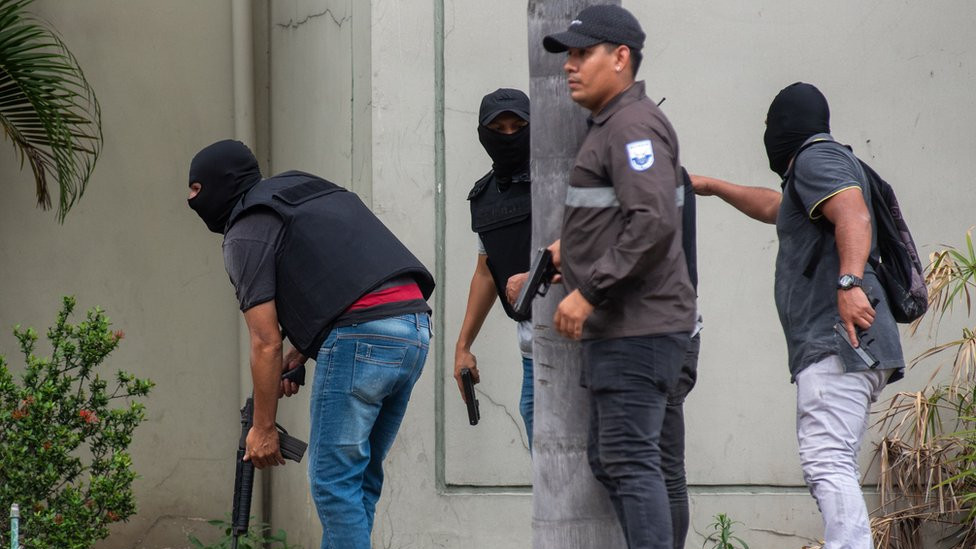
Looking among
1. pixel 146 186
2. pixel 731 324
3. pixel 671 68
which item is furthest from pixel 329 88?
pixel 731 324

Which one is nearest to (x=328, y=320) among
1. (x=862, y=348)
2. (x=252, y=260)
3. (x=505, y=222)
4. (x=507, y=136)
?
(x=252, y=260)

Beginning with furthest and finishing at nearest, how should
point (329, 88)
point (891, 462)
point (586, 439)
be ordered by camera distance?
point (329, 88) < point (891, 462) < point (586, 439)

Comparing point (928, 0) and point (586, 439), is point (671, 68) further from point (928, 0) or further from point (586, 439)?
point (586, 439)

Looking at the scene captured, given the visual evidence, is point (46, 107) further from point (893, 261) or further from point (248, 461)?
point (893, 261)

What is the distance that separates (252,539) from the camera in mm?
6148

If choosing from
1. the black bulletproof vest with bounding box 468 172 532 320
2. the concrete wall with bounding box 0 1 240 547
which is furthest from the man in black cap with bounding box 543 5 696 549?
the concrete wall with bounding box 0 1 240 547

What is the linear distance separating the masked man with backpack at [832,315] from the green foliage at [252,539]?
2.77m

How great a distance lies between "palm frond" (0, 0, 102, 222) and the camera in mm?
5723

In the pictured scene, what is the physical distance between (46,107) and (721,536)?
10.7 feet

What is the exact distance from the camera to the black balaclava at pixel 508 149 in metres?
4.79

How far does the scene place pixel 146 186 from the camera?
255 inches

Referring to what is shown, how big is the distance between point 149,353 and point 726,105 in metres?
2.90

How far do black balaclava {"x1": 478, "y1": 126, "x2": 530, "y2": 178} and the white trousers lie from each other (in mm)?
1281

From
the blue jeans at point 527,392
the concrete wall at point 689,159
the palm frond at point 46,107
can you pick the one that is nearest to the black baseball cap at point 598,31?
the blue jeans at point 527,392
